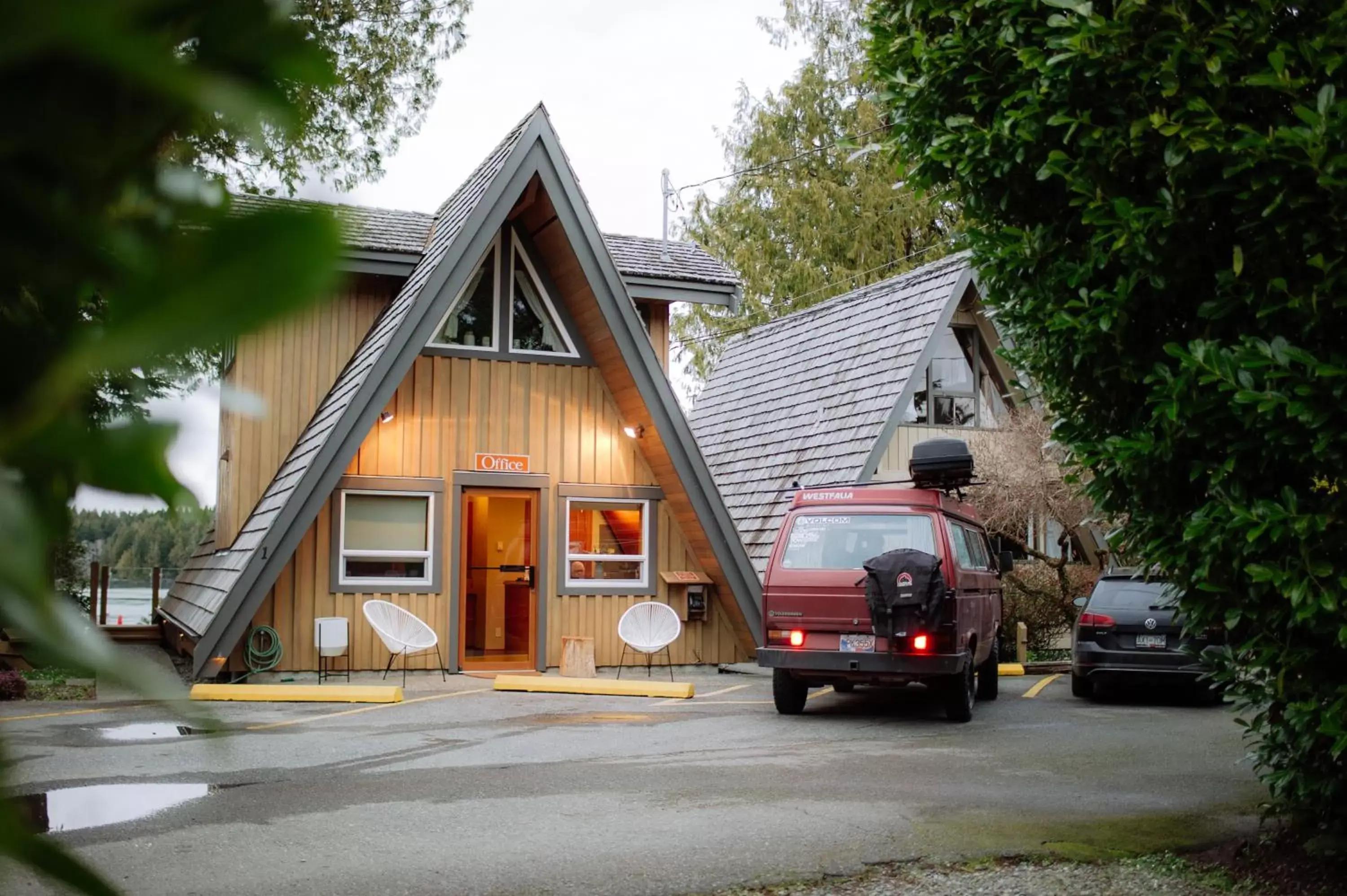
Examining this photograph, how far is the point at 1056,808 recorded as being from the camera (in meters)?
7.76

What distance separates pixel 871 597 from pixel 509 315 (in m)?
7.10

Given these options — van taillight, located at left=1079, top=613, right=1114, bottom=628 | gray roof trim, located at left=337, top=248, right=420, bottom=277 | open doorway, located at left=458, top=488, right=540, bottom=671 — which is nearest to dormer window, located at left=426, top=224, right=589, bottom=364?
gray roof trim, located at left=337, top=248, right=420, bottom=277

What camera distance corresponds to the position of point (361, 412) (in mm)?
14094

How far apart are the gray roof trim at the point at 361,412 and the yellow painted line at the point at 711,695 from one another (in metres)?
4.49

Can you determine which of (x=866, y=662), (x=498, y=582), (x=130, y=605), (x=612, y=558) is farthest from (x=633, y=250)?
(x=130, y=605)

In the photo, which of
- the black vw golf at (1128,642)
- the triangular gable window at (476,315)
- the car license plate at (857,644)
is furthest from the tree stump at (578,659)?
the black vw golf at (1128,642)

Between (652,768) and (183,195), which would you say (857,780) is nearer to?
(652,768)

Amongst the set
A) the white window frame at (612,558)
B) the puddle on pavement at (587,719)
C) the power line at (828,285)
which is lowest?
the puddle on pavement at (587,719)

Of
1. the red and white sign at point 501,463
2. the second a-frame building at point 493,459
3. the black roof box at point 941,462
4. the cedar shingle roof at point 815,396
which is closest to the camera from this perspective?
the black roof box at point 941,462

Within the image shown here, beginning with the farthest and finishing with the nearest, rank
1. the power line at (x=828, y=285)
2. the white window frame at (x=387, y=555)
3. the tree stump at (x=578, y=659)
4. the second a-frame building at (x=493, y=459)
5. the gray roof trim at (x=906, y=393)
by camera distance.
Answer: the power line at (x=828, y=285), the gray roof trim at (x=906, y=393), the tree stump at (x=578, y=659), the white window frame at (x=387, y=555), the second a-frame building at (x=493, y=459)

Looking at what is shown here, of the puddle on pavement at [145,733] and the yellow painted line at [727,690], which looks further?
the yellow painted line at [727,690]

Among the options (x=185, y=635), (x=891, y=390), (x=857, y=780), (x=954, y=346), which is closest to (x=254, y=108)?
(x=857, y=780)

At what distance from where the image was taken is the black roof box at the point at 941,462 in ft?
45.8

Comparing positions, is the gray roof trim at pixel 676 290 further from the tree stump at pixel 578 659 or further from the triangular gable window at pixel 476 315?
the tree stump at pixel 578 659
